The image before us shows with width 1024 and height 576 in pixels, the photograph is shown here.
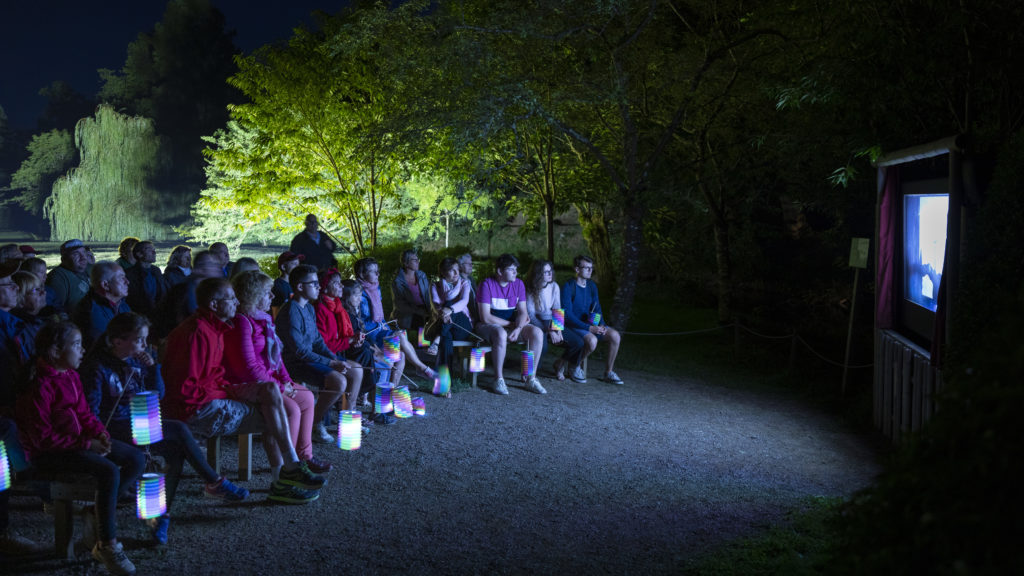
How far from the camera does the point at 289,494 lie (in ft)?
17.5

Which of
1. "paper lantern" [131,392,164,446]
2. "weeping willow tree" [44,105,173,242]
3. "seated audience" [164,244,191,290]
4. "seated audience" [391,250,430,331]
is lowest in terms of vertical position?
"paper lantern" [131,392,164,446]

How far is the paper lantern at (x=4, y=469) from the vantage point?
4043 mm

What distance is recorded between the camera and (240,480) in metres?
5.80

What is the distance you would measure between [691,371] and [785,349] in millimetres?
3585

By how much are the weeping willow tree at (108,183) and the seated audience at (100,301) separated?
22839 mm

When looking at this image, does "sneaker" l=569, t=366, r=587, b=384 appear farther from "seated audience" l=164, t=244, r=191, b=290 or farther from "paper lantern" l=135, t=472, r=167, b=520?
"paper lantern" l=135, t=472, r=167, b=520

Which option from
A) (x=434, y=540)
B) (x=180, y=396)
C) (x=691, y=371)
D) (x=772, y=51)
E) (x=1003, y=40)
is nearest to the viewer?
(x=434, y=540)

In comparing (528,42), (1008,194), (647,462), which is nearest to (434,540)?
(647,462)

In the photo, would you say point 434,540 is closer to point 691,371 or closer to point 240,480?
point 240,480

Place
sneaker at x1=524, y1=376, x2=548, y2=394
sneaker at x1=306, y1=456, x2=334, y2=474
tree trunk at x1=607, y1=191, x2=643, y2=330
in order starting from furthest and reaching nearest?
1. tree trunk at x1=607, y1=191, x2=643, y2=330
2. sneaker at x1=524, y1=376, x2=548, y2=394
3. sneaker at x1=306, y1=456, x2=334, y2=474

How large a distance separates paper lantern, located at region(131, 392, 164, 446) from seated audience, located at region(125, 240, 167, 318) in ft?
13.5

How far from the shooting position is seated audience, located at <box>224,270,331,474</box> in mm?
5512

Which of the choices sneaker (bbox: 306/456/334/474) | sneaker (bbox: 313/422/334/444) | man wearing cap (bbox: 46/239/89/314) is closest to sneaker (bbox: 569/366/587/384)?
sneaker (bbox: 313/422/334/444)

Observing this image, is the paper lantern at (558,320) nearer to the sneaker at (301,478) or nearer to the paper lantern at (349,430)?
the paper lantern at (349,430)
